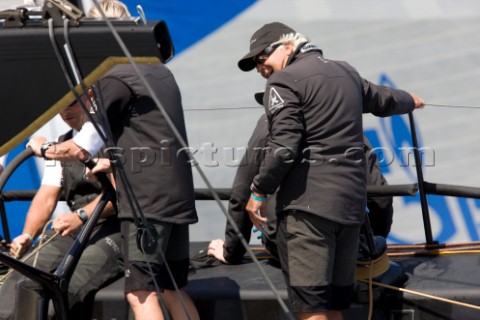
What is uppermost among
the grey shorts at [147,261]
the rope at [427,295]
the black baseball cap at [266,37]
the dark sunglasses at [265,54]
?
the black baseball cap at [266,37]

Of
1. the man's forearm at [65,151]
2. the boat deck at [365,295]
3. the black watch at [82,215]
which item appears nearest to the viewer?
the man's forearm at [65,151]

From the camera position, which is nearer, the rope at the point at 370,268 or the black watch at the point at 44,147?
the black watch at the point at 44,147

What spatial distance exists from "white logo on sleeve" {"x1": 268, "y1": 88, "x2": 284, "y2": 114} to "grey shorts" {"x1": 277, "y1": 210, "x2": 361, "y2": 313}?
363 mm

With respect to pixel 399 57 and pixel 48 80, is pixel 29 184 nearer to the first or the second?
pixel 399 57

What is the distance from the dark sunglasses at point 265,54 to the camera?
134 inches

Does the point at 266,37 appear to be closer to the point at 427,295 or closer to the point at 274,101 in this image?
the point at 274,101

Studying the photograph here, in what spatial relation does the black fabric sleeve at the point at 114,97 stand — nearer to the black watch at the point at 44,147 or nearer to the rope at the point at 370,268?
the black watch at the point at 44,147

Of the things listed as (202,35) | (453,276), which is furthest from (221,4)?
(453,276)

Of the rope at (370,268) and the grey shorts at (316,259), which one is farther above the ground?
the grey shorts at (316,259)

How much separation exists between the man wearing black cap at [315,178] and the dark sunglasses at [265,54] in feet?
0.37

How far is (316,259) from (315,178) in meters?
0.28

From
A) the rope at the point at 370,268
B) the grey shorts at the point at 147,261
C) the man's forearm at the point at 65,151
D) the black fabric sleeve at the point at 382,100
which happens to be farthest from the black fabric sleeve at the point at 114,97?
the rope at the point at 370,268

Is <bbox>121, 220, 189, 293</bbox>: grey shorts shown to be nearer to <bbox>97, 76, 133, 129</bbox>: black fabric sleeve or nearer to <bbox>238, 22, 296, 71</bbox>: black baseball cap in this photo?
<bbox>97, 76, 133, 129</bbox>: black fabric sleeve

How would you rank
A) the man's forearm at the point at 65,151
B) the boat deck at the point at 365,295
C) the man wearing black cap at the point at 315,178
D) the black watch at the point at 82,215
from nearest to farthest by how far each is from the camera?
the man wearing black cap at the point at 315,178, the man's forearm at the point at 65,151, the boat deck at the point at 365,295, the black watch at the point at 82,215
